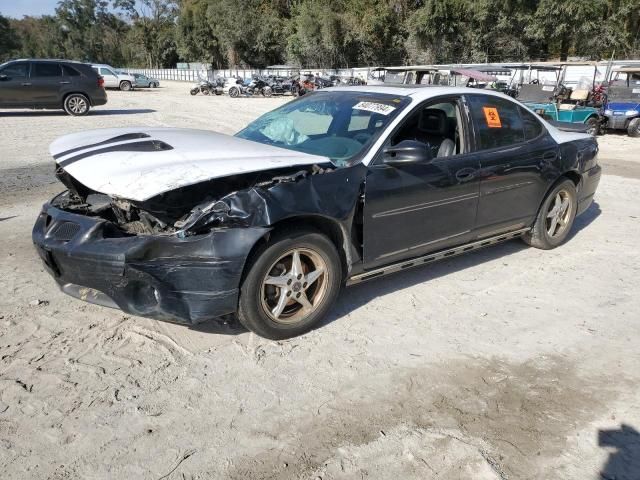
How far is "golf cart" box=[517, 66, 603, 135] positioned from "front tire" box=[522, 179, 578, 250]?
955 centimetres

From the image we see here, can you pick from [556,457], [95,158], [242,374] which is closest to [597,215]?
[556,457]

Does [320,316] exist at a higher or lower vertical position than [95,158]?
lower

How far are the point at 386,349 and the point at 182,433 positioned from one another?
4.77ft

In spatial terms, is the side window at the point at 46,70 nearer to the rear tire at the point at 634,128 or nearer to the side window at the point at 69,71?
the side window at the point at 69,71

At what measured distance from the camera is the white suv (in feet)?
109

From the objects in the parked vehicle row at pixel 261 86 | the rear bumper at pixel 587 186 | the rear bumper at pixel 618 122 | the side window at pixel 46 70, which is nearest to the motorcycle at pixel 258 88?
the parked vehicle row at pixel 261 86

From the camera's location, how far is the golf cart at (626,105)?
15.9 metres

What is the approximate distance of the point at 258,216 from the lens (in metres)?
3.18

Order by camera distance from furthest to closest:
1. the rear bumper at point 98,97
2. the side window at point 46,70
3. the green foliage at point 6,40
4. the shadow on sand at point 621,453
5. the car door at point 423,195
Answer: the green foliage at point 6,40, the rear bumper at point 98,97, the side window at point 46,70, the car door at point 423,195, the shadow on sand at point 621,453

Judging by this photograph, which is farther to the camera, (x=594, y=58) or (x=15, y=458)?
(x=594, y=58)

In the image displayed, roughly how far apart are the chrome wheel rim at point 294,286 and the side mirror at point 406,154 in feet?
2.92

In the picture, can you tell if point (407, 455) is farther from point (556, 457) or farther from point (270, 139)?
point (270, 139)

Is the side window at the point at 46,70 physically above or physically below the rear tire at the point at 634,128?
above

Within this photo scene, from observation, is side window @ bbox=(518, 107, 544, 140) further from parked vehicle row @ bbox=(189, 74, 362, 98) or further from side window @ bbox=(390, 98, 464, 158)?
parked vehicle row @ bbox=(189, 74, 362, 98)
